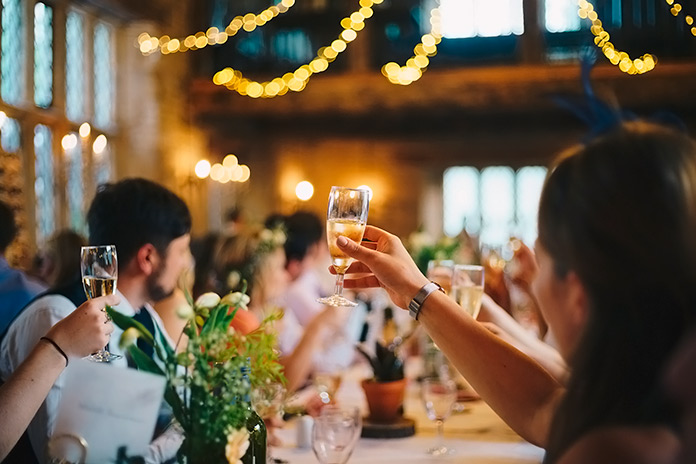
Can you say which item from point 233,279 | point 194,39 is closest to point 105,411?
point 233,279

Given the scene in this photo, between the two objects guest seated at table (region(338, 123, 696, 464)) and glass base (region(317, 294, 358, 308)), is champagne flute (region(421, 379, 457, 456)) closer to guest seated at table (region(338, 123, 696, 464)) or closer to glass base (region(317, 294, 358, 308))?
glass base (region(317, 294, 358, 308))

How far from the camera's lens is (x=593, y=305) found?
103 cm

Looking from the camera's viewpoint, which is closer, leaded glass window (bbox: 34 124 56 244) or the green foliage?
the green foliage

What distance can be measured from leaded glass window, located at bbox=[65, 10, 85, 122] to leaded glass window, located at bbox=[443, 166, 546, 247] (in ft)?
16.6

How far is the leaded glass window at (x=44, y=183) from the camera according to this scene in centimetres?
679

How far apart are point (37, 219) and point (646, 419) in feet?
21.6

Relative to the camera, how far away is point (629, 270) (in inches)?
39.1

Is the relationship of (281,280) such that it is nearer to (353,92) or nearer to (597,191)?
(597,191)

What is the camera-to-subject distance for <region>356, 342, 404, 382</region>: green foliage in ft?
7.93

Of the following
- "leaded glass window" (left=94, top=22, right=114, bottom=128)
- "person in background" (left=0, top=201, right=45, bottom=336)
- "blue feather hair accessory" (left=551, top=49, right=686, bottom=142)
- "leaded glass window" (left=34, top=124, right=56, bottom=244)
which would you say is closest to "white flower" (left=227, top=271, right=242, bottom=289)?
"person in background" (left=0, top=201, right=45, bottom=336)

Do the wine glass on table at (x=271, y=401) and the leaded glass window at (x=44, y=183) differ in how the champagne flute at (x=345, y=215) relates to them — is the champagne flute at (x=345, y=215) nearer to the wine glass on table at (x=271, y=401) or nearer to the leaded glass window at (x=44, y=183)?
the wine glass on table at (x=271, y=401)

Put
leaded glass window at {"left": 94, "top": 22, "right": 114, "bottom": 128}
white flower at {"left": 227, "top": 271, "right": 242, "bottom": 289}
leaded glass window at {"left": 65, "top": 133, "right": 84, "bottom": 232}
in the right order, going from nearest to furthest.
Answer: white flower at {"left": 227, "top": 271, "right": 242, "bottom": 289}
leaded glass window at {"left": 65, "top": 133, "right": 84, "bottom": 232}
leaded glass window at {"left": 94, "top": 22, "right": 114, "bottom": 128}

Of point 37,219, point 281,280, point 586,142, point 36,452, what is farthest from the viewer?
point 37,219

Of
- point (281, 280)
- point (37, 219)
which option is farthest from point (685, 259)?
point (37, 219)
